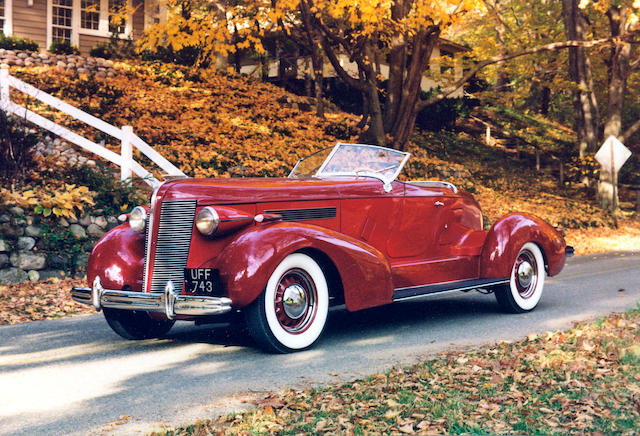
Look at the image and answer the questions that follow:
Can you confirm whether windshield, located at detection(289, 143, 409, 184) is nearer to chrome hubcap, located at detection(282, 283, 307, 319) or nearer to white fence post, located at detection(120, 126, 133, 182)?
→ chrome hubcap, located at detection(282, 283, 307, 319)

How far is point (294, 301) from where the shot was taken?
5969mm

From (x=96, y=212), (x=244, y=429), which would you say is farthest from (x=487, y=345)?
(x=96, y=212)

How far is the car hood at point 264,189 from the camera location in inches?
233

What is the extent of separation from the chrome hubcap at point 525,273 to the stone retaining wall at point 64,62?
1593 centimetres

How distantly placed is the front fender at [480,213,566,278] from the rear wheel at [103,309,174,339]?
359 cm

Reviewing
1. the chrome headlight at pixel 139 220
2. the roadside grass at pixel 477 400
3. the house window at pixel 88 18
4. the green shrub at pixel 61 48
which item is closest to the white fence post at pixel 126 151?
the chrome headlight at pixel 139 220

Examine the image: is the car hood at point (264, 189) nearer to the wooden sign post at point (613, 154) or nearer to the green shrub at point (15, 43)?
the wooden sign post at point (613, 154)

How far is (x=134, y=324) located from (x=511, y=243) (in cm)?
420

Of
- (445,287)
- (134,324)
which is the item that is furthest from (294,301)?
(445,287)

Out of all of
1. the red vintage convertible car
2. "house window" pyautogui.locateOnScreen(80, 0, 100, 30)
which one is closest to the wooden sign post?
the red vintage convertible car

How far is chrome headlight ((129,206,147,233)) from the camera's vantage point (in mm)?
6348

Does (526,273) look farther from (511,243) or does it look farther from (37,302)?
(37,302)

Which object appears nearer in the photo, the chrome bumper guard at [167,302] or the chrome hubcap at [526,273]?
the chrome bumper guard at [167,302]

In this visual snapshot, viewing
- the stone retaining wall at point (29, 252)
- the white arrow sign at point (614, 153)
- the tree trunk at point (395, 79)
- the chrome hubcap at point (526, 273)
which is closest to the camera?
the chrome hubcap at point (526, 273)
